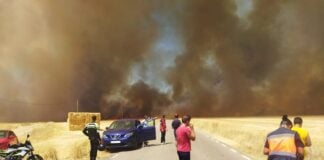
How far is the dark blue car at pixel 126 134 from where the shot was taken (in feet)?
94.5

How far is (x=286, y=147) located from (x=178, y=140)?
13.6 feet

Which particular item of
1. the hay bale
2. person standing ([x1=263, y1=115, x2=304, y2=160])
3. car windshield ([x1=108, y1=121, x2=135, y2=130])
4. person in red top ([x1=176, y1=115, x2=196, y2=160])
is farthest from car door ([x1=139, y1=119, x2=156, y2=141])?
the hay bale

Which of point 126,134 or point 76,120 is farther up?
point 76,120

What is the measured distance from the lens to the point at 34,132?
65562 millimetres

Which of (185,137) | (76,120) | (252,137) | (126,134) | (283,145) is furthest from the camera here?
(76,120)

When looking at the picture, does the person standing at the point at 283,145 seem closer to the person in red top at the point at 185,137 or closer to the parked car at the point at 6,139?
the person in red top at the point at 185,137

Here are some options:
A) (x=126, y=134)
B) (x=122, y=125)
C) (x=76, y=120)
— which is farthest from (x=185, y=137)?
(x=76, y=120)

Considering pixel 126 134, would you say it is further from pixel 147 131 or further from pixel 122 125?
pixel 147 131

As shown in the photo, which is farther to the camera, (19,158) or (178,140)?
(19,158)

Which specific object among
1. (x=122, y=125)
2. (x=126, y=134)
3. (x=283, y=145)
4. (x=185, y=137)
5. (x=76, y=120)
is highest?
(x=76, y=120)

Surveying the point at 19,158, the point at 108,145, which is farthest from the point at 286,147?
the point at 108,145

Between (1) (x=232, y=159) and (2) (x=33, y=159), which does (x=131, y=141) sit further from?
(2) (x=33, y=159)

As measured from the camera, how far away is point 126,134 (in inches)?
1149

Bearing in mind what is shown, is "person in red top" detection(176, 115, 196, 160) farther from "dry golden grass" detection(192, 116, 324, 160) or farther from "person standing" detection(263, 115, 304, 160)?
"dry golden grass" detection(192, 116, 324, 160)
